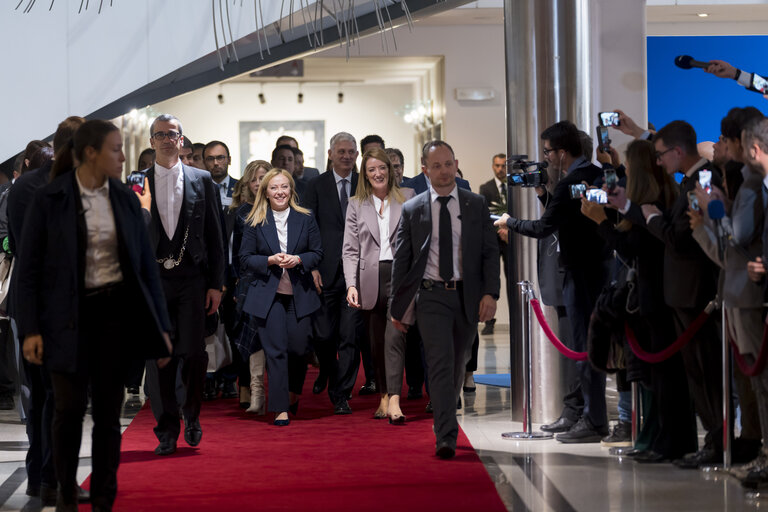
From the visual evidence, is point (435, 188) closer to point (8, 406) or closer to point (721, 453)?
point (721, 453)

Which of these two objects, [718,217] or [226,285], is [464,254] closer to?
[718,217]

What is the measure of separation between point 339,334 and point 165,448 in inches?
71.0

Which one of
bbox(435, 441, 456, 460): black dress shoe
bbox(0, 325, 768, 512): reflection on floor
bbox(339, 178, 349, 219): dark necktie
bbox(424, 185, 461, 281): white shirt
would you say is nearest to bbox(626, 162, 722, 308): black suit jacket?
bbox(0, 325, 768, 512): reflection on floor

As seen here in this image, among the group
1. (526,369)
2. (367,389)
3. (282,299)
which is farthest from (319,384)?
(526,369)

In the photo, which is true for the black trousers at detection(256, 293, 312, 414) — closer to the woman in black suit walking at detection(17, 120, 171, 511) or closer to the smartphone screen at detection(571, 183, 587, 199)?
the smartphone screen at detection(571, 183, 587, 199)

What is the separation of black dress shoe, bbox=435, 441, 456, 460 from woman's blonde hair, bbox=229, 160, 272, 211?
8.55ft

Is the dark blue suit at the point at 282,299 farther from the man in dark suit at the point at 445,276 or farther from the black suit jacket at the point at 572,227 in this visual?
the black suit jacket at the point at 572,227

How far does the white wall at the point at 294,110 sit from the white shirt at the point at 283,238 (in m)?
8.46

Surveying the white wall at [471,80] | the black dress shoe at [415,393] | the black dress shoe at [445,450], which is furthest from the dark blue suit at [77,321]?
the white wall at [471,80]

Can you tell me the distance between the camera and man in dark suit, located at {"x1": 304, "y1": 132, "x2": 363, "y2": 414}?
22.6ft

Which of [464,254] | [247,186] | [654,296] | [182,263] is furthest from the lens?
[247,186]

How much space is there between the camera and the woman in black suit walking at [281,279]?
21.5ft

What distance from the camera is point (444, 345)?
524 centimetres

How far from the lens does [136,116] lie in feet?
42.5
